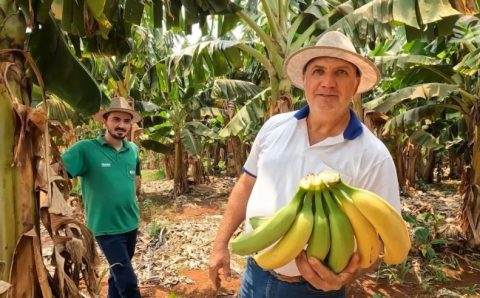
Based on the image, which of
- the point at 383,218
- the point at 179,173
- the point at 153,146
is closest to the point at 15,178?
the point at 383,218

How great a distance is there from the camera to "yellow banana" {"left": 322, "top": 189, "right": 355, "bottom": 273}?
1153 mm

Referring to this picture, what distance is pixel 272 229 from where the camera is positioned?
1.20m

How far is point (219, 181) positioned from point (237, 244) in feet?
40.4

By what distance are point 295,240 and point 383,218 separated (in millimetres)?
259

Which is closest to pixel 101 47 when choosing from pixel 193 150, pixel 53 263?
pixel 53 263

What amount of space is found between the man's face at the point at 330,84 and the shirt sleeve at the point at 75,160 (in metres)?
2.00

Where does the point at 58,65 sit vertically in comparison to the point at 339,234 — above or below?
above

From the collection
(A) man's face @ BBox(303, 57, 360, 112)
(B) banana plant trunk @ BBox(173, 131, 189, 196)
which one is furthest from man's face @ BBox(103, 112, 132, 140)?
(B) banana plant trunk @ BBox(173, 131, 189, 196)

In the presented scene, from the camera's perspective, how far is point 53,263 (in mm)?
1893

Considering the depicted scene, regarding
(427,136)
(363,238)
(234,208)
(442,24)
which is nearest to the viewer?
(363,238)

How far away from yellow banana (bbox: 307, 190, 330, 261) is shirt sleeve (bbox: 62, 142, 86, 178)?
2258mm

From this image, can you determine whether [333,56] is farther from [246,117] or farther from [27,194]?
[246,117]

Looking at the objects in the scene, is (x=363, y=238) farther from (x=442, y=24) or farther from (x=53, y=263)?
(x=442, y=24)

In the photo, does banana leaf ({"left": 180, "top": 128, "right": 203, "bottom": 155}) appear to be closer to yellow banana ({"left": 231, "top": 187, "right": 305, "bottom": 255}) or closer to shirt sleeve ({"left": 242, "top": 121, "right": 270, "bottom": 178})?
shirt sleeve ({"left": 242, "top": 121, "right": 270, "bottom": 178})
